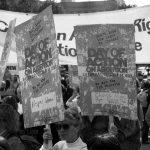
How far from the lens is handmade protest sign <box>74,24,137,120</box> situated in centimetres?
472

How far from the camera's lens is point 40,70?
164 inches

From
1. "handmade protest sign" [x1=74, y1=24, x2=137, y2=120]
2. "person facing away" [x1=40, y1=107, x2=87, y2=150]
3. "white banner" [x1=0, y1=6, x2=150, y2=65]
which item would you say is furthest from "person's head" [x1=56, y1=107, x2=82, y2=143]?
"white banner" [x1=0, y1=6, x2=150, y2=65]

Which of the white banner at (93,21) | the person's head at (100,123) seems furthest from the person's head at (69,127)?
the white banner at (93,21)

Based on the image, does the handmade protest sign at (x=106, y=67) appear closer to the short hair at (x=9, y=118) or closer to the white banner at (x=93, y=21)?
the short hair at (x=9, y=118)

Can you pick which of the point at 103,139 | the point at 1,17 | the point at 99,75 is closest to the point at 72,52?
the point at 1,17

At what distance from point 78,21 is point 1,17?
108 centimetres

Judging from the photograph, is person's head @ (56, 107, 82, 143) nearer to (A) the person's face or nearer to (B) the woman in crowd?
(A) the person's face

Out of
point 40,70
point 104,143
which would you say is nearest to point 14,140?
point 40,70

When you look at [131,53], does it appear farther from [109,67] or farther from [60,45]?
[60,45]

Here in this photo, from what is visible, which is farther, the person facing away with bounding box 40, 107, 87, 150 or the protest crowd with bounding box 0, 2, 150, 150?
the protest crowd with bounding box 0, 2, 150, 150

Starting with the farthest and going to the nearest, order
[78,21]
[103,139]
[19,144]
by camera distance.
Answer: [78,21] < [19,144] < [103,139]

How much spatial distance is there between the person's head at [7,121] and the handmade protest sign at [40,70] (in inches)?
11.0

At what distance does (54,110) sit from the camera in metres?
3.98

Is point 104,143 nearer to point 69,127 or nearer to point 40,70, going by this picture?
point 69,127
